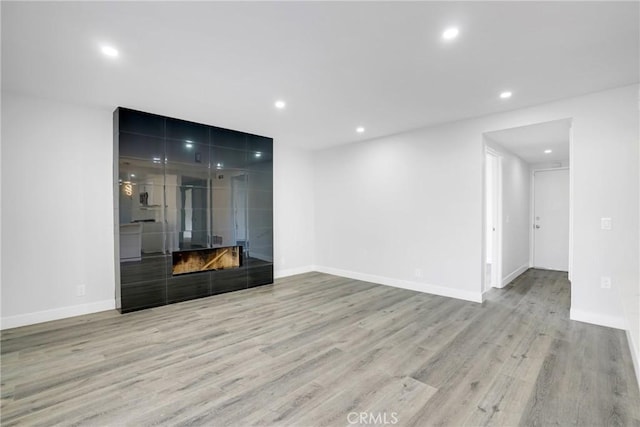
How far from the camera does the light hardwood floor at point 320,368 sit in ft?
A: 6.22

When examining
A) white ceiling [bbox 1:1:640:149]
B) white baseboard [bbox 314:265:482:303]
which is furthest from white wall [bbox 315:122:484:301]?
white ceiling [bbox 1:1:640:149]

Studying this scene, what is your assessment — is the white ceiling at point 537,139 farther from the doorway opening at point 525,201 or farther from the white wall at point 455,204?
the white wall at point 455,204

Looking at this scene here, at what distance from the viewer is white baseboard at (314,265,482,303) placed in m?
4.21

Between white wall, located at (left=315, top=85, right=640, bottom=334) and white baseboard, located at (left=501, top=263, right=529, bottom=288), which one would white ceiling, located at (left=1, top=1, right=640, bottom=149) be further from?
white baseboard, located at (left=501, top=263, right=529, bottom=288)

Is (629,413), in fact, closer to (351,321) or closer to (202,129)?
(351,321)

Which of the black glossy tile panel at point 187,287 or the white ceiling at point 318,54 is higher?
the white ceiling at point 318,54

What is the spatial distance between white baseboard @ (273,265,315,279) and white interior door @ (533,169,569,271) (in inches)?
200

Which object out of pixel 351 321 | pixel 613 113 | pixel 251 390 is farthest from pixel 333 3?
pixel 613 113

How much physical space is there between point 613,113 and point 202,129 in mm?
5250

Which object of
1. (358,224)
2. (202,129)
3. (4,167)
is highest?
(202,129)

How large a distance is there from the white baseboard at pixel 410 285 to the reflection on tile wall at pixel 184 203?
1.51 m

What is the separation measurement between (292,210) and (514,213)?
14.4ft

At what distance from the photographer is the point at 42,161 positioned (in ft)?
11.3

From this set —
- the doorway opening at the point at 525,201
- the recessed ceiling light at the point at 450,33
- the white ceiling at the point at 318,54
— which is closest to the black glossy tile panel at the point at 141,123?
the white ceiling at the point at 318,54
